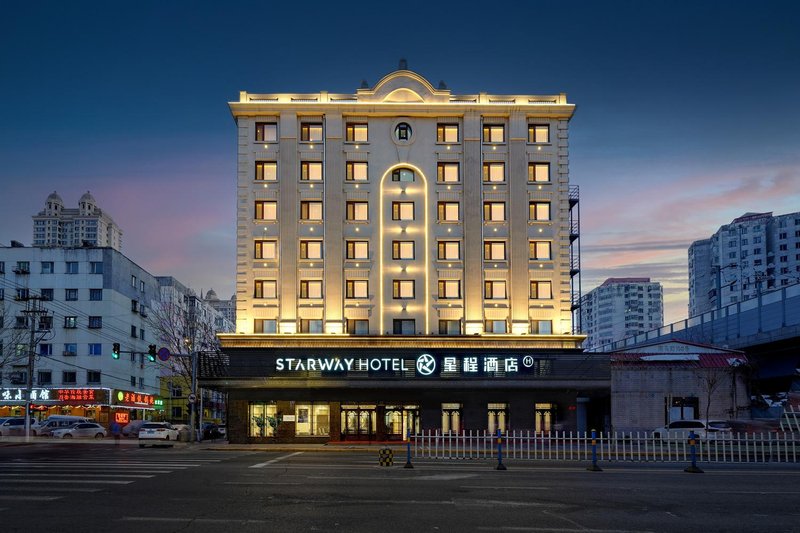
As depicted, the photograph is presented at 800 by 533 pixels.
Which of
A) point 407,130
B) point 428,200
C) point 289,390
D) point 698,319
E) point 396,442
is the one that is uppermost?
point 407,130

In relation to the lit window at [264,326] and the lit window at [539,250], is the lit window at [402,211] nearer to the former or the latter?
the lit window at [539,250]

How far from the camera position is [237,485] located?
21.1 metres

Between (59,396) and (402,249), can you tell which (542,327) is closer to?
(402,249)

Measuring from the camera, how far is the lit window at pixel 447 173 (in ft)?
182

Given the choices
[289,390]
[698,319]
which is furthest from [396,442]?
[698,319]

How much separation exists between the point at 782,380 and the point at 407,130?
3989 cm

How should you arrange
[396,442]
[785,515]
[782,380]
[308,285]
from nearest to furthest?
[785,515] < [396,442] < [308,285] < [782,380]

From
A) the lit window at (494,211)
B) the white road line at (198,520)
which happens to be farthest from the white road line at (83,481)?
Answer: the lit window at (494,211)

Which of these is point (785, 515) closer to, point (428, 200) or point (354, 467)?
point (354, 467)

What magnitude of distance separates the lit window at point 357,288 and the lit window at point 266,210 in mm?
6854

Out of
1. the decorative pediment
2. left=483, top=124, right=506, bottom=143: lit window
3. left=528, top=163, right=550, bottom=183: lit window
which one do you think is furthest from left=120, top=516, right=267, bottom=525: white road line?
left=483, top=124, right=506, bottom=143: lit window

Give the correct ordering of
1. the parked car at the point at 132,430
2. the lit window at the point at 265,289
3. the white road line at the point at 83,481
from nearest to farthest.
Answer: the white road line at the point at 83,481
the lit window at the point at 265,289
the parked car at the point at 132,430

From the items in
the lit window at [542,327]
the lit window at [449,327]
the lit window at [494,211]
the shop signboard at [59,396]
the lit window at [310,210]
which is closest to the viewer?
the lit window at [542,327]

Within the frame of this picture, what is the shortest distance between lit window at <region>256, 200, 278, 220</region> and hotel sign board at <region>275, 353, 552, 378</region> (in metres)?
10.3
